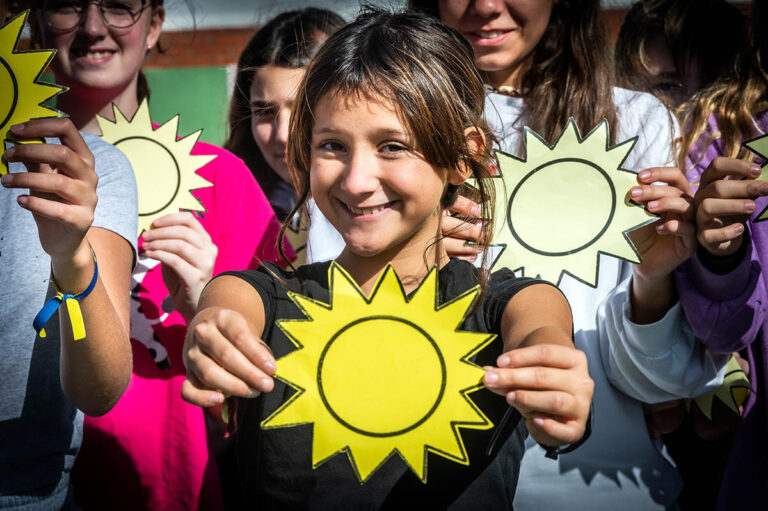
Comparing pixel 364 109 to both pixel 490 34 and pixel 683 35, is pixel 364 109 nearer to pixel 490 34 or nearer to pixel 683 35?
pixel 490 34

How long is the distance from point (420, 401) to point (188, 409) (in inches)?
32.6

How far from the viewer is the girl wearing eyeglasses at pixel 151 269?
5.43 ft

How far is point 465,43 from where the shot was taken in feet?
4.84

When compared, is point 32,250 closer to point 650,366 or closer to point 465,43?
point 465,43

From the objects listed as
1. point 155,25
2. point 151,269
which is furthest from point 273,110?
point 151,269

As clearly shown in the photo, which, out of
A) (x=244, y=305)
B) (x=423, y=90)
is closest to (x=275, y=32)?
(x=423, y=90)

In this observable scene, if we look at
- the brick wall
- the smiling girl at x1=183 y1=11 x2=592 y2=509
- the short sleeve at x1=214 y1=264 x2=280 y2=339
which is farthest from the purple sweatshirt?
the brick wall

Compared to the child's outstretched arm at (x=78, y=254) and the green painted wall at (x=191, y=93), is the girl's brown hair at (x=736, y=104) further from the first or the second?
the green painted wall at (x=191, y=93)

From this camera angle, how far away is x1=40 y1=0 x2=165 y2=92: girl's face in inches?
75.7

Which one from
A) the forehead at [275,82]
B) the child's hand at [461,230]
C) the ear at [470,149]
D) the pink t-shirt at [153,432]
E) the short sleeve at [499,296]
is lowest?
the pink t-shirt at [153,432]

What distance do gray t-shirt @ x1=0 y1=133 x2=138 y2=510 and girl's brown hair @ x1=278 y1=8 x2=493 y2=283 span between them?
45 cm

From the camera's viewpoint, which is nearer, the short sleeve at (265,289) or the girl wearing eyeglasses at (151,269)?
the short sleeve at (265,289)

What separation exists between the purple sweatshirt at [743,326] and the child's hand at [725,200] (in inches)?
3.1

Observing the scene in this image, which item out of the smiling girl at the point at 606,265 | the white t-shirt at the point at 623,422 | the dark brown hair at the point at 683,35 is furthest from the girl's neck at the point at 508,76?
the dark brown hair at the point at 683,35
